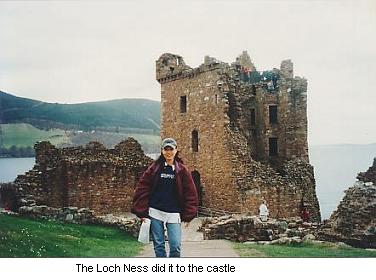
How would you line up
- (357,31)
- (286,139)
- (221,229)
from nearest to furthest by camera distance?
(357,31) → (221,229) → (286,139)

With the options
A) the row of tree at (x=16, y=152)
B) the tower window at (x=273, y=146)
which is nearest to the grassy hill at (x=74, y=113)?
the row of tree at (x=16, y=152)

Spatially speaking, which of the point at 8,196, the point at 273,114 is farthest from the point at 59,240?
the point at 273,114

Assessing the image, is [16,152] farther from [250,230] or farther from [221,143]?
[250,230]

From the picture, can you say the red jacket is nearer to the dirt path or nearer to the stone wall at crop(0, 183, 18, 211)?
the dirt path

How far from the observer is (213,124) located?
356 inches

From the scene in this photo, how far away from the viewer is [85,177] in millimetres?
8234

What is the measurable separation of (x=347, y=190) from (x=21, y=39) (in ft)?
14.0

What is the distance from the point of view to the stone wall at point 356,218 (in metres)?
A: 7.62

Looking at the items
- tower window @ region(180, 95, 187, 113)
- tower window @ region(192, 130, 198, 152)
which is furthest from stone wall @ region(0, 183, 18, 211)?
tower window @ region(180, 95, 187, 113)

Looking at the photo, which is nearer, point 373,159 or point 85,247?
point 85,247

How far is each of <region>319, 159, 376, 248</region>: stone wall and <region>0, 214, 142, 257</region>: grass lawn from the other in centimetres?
249
